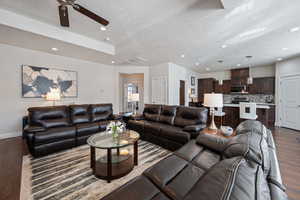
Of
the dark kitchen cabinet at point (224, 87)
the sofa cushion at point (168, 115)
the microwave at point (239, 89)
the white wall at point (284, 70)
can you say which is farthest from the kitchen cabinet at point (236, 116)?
the sofa cushion at point (168, 115)

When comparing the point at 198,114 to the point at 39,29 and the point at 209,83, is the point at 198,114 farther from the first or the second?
the point at 209,83

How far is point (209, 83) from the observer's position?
7820 millimetres

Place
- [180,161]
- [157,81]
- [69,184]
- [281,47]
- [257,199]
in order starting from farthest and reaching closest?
[157,81]
[281,47]
[69,184]
[180,161]
[257,199]

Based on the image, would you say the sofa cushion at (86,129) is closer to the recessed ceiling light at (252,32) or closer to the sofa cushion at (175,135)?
the sofa cushion at (175,135)

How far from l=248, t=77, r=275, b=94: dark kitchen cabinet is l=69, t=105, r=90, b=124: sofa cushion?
773 centimetres

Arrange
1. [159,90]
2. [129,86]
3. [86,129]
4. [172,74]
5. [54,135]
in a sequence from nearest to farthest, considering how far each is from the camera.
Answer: [54,135], [86,129], [172,74], [159,90], [129,86]

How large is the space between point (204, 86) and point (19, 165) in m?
8.40

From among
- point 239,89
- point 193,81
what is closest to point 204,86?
point 193,81

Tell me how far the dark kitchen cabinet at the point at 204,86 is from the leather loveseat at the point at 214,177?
21.8 feet

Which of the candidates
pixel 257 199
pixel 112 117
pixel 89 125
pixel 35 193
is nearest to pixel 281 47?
pixel 257 199

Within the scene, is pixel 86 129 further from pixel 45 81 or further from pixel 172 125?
pixel 45 81

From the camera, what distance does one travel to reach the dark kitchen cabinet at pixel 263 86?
609 centimetres

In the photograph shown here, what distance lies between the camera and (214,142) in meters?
1.73

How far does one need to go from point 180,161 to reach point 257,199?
3.02 feet
